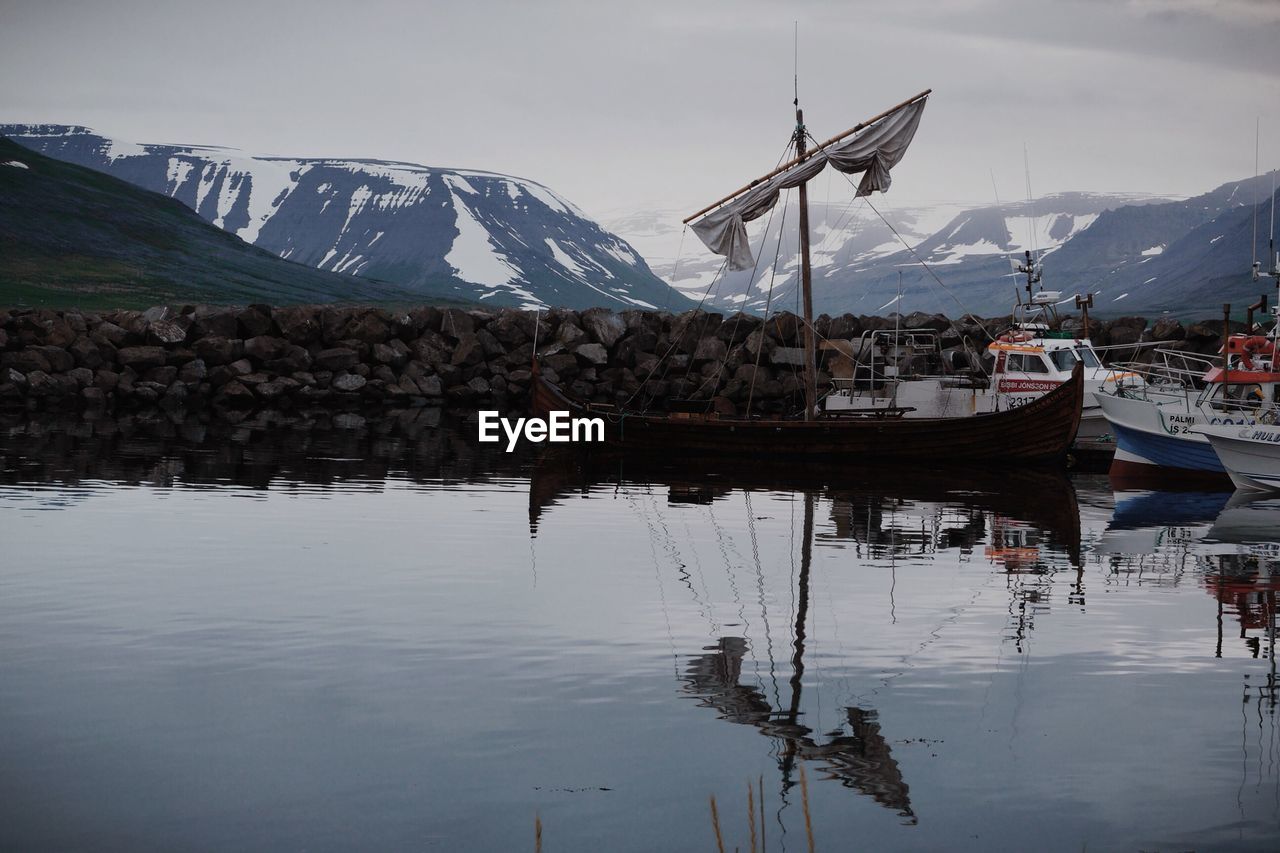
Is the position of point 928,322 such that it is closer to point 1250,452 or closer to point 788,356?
point 788,356

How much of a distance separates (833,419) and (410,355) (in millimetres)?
35689

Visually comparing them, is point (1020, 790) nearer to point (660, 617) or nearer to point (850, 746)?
point (850, 746)

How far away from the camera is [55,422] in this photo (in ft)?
172

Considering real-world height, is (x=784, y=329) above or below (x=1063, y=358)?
above

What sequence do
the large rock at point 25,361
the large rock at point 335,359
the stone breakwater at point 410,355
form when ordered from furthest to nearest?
the large rock at point 335,359 < the large rock at point 25,361 < the stone breakwater at point 410,355

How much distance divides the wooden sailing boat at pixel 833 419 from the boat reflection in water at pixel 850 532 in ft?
5.28

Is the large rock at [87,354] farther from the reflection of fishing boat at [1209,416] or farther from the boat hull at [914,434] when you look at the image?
the reflection of fishing boat at [1209,416]

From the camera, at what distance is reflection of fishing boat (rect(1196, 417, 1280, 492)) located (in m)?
35.3

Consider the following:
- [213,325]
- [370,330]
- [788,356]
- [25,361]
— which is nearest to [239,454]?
[788,356]

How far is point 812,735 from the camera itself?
1174 centimetres

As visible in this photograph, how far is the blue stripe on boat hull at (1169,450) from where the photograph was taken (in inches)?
1507

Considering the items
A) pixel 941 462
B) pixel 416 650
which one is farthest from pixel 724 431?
pixel 416 650

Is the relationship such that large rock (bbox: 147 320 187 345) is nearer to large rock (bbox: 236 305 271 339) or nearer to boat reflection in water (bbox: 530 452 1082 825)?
large rock (bbox: 236 305 271 339)
